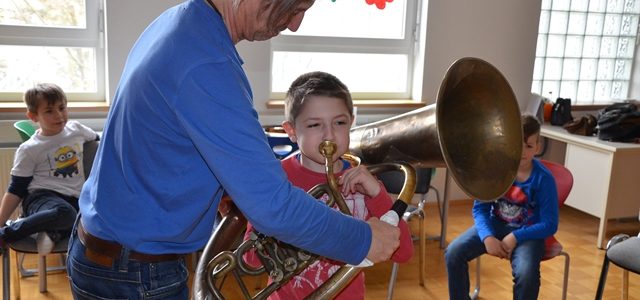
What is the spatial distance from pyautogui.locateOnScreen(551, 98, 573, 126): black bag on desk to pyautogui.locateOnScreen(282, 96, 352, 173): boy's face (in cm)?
351

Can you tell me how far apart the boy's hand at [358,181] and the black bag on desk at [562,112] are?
11.8ft

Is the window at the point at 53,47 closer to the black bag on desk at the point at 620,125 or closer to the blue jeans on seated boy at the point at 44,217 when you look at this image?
the blue jeans on seated boy at the point at 44,217

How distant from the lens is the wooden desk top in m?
3.89

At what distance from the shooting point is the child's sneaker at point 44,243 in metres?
2.55

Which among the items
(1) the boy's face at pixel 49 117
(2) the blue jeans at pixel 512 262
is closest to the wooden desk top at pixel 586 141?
(2) the blue jeans at pixel 512 262

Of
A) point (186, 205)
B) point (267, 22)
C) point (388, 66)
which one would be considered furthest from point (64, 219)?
point (388, 66)

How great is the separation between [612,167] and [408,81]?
1.50 metres

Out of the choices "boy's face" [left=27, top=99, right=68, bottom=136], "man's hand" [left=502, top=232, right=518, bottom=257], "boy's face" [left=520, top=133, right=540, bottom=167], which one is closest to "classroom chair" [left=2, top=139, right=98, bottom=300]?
"boy's face" [left=27, top=99, right=68, bottom=136]

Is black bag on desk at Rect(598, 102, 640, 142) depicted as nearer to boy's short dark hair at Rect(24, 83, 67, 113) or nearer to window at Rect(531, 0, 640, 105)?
window at Rect(531, 0, 640, 105)

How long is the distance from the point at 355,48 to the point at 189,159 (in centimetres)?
349

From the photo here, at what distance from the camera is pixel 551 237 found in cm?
268

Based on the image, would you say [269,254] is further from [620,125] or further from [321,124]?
[620,125]

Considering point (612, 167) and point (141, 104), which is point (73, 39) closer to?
point (141, 104)

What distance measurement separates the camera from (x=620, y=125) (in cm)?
403
